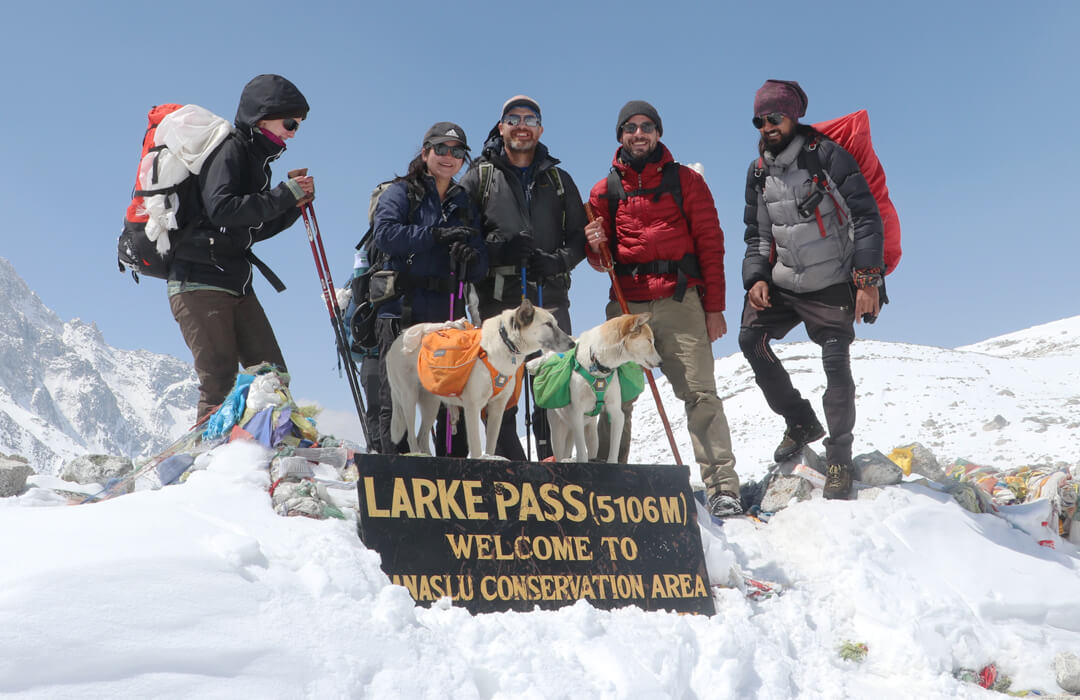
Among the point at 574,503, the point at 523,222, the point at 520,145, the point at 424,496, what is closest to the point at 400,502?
the point at 424,496

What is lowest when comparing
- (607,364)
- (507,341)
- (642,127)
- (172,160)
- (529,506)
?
(529,506)

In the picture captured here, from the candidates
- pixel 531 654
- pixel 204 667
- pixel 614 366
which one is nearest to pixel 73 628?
pixel 204 667

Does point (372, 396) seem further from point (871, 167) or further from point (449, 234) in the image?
point (871, 167)

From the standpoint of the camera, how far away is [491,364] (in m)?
4.68

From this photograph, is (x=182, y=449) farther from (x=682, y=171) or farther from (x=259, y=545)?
(x=682, y=171)

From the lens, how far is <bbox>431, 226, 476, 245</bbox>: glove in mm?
5039

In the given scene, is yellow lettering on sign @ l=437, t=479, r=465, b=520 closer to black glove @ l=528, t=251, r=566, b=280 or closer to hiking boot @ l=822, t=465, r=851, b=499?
black glove @ l=528, t=251, r=566, b=280

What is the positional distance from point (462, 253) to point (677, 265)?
5.92ft

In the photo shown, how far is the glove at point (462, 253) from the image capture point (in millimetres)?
5016

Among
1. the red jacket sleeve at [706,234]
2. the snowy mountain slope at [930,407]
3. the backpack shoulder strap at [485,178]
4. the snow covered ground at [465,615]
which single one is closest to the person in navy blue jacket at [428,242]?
the backpack shoulder strap at [485,178]

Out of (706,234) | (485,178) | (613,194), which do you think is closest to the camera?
(485,178)

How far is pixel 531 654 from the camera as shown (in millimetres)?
3141

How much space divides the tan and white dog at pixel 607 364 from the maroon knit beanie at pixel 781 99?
2.10 metres

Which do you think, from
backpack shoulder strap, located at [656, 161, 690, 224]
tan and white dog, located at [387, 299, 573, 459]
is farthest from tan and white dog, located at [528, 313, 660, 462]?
backpack shoulder strap, located at [656, 161, 690, 224]
